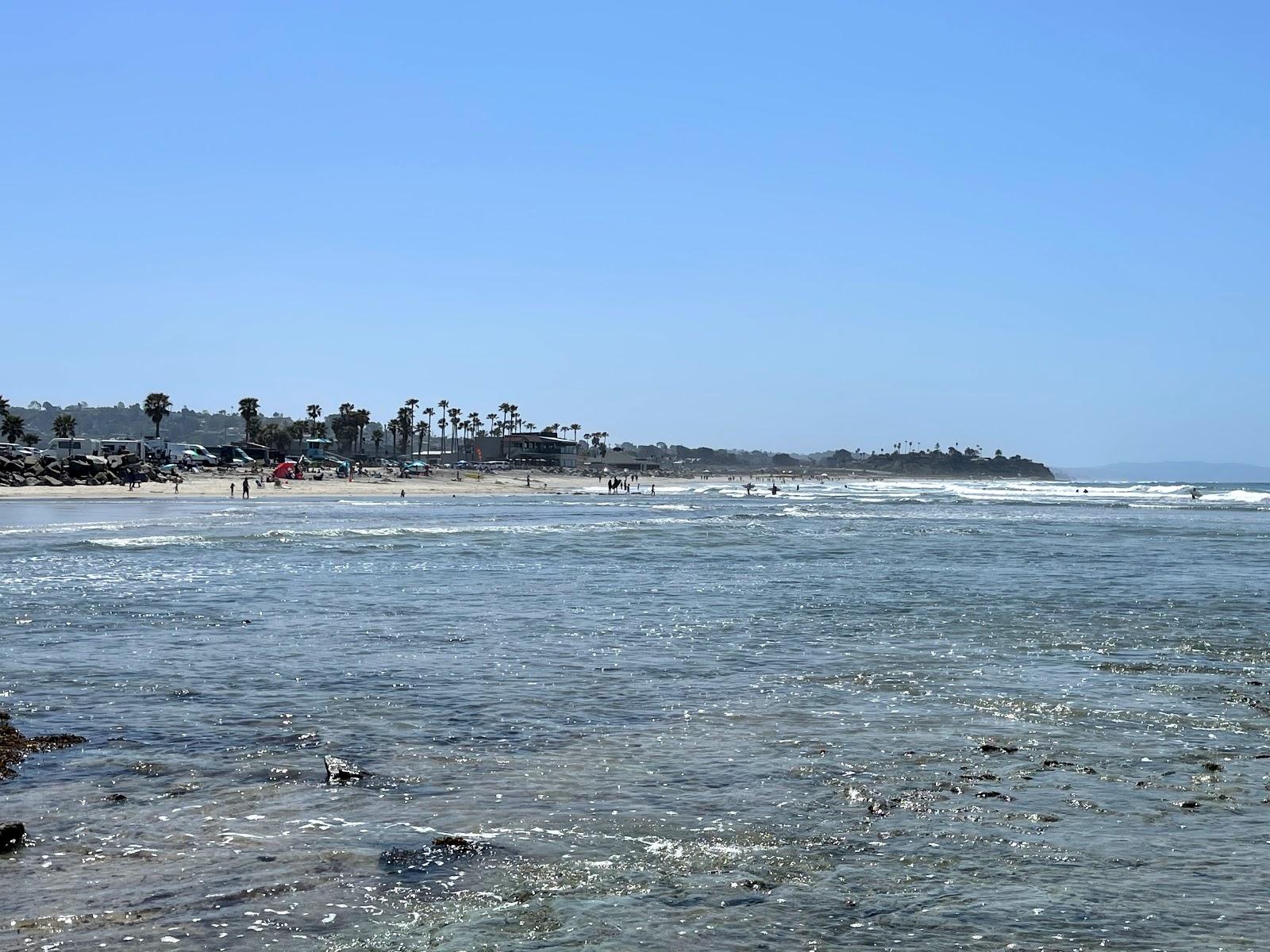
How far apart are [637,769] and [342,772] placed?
2.75m

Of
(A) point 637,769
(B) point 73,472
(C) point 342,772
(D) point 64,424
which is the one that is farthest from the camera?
(D) point 64,424

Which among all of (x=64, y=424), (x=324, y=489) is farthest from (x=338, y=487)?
(x=64, y=424)

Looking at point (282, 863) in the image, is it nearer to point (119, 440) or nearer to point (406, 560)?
point (406, 560)

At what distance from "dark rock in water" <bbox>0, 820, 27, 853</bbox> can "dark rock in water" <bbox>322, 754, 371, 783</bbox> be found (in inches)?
99.2

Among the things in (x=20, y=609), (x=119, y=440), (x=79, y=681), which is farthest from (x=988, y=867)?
(x=119, y=440)

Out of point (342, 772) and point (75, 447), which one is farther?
point (75, 447)

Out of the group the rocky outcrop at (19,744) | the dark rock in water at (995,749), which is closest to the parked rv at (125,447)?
the rocky outcrop at (19,744)

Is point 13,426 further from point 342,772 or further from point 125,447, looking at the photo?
point 342,772

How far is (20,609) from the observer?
70.2 ft

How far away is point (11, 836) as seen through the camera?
25.8 ft

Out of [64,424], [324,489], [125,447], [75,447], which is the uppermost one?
[64,424]

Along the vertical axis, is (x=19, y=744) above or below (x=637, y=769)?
above

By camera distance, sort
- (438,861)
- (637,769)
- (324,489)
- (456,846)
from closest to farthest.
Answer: (438,861) < (456,846) < (637,769) < (324,489)

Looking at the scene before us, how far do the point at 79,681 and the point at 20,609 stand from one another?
864 centimetres
